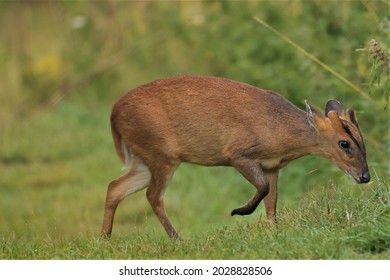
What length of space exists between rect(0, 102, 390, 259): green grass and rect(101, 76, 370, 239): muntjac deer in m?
0.32

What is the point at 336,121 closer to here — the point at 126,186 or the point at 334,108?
the point at 334,108

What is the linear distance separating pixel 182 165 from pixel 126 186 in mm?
5047

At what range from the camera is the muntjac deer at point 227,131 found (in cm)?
852

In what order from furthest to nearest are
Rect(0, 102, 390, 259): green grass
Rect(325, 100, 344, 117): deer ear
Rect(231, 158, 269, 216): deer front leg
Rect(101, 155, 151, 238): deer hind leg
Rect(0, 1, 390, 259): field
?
1. Rect(101, 155, 151, 238): deer hind leg
2. Rect(325, 100, 344, 117): deer ear
3. Rect(231, 158, 269, 216): deer front leg
4. Rect(0, 1, 390, 259): field
5. Rect(0, 102, 390, 259): green grass

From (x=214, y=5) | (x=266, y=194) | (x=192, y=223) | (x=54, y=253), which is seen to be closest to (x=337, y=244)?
(x=266, y=194)

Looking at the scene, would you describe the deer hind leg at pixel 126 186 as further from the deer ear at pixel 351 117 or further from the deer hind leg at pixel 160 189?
the deer ear at pixel 351 117

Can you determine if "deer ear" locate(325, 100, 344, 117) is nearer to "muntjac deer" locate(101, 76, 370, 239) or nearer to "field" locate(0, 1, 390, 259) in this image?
"muntjac deer" locate(101, 76, 370, 239)

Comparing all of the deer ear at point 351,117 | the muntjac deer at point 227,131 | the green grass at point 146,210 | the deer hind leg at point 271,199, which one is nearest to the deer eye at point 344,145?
the muntjac deer at point 227,131

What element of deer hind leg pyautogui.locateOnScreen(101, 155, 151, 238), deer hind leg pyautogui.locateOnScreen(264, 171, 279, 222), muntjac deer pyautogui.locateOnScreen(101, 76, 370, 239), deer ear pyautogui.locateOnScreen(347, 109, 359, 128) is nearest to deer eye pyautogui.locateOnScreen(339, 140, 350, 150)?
muntjac deer pyautogui.locateOnScreen(101, 76, 370, 239)

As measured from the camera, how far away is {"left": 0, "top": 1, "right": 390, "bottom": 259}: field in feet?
25.1

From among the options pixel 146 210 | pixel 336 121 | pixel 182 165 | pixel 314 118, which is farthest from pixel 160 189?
pixel 182 165

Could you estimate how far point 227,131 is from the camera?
856 cm
